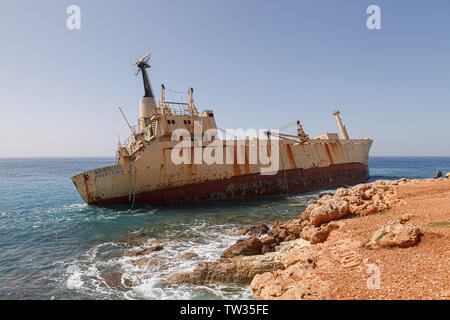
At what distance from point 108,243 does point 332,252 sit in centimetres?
1092

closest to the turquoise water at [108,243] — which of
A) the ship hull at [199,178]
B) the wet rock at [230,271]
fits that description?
the wet rock at [230,271]

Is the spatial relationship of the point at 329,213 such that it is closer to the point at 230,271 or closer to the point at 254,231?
the point at 254,231

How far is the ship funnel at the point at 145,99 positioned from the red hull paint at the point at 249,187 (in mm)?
9674

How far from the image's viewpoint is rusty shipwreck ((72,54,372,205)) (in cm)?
1925

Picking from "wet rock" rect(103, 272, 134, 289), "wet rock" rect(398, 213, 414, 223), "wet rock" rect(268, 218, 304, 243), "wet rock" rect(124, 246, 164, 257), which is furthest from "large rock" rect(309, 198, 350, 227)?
"wet rock" rect(103, 272, 134, 289)

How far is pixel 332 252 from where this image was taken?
21.5 feet

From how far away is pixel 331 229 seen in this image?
8680 millimetres

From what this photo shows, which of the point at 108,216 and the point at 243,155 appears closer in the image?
the point at 108,216

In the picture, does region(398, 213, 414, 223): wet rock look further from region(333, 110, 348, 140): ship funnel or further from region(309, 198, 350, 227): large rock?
region(333, 110, 348, 140): ship funnel

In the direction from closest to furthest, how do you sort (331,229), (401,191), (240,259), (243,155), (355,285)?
(355,285), (240,259), (331,229), (401,191), (243,155)

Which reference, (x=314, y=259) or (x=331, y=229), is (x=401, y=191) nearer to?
(x=331, y=229)

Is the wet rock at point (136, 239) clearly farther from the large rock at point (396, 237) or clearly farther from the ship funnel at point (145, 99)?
the ship funnel at point (145, 99)
